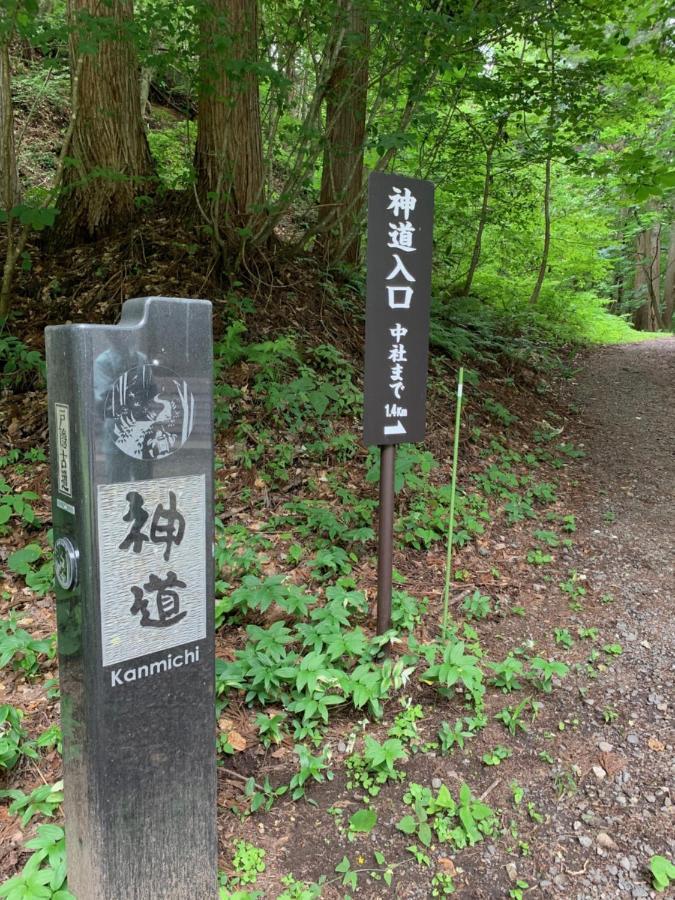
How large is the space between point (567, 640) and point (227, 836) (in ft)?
7.47

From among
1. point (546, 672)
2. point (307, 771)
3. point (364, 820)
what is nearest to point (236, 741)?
point (307, 771)

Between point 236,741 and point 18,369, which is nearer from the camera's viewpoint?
point 236,741

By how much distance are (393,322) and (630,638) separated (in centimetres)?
246

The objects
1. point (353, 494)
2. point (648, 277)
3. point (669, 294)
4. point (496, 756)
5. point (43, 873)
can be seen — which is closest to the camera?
point (43, 873)

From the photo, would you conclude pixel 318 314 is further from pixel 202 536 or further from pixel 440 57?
pixel 202 536

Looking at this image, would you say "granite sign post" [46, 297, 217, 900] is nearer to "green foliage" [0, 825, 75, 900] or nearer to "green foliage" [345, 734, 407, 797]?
"green foliage" [0, 825, 75, 900]

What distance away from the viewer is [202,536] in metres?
1.85

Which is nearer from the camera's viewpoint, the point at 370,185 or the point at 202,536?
the point at 202,536

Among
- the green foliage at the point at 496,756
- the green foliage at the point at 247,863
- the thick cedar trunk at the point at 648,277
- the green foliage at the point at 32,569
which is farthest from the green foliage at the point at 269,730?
the thick cedar trunk at the point at 648,277

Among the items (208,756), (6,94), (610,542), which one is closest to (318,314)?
(6,94)

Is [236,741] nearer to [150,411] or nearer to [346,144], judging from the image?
[150,411]

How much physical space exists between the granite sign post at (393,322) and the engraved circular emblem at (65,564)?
1.65 metres

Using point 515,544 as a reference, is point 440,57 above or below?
above

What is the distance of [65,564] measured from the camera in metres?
1.74
